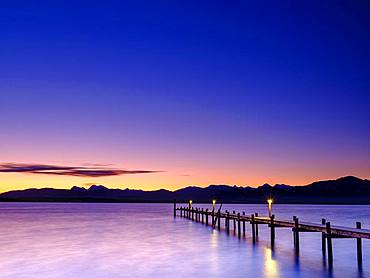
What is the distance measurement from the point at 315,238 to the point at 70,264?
65.4 ft

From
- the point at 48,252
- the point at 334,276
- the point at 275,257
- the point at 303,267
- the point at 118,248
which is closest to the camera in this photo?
the point at 334,276

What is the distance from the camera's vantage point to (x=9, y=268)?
22281 millimetres

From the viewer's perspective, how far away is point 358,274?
20406 mm

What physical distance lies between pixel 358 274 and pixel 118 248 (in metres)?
15.2

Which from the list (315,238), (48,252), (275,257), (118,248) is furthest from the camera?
(315,238)

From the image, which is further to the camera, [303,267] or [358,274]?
[303,267]

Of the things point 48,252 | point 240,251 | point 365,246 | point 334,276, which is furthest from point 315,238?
point 48,252

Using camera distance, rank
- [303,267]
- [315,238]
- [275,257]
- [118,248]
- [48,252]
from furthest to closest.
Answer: [315,238] < [118,248] < [48,252] < [275,257] < [303,267]

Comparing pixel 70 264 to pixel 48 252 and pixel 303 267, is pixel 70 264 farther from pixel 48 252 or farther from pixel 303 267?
pixel 303 267

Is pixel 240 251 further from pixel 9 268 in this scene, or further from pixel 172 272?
pixel 9 268

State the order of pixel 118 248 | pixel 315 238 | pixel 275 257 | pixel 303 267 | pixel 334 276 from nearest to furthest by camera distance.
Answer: pixel 334 276, pixel 303 267, pixel 275 257, pixel 118 248, pixel 315 238

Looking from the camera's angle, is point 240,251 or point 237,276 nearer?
point 237,276

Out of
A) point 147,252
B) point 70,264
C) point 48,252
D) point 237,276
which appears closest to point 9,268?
point 70,264

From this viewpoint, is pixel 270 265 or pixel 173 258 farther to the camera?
pixel 173 258
